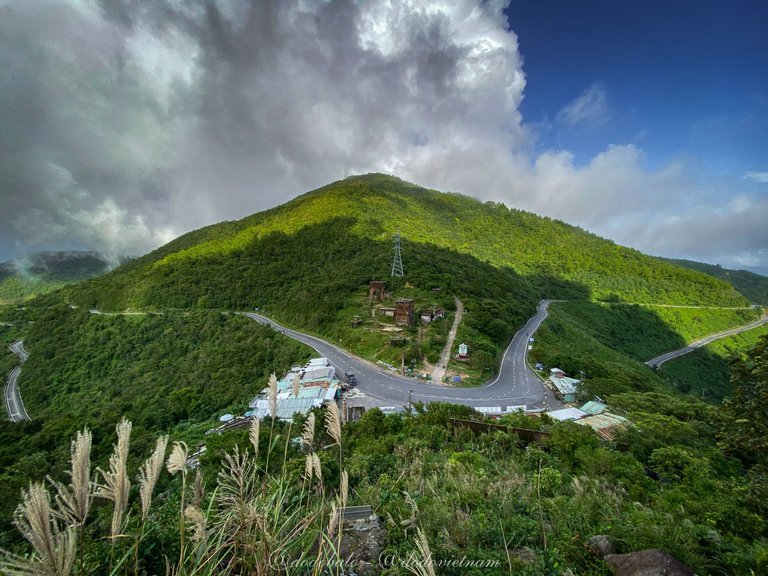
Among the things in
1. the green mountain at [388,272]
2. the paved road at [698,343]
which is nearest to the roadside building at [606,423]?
the green mountain at [388,272]

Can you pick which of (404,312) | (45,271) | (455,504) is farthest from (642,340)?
(45,271)

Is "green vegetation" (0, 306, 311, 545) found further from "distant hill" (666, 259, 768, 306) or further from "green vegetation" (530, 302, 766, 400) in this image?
"distant hill" (666, 259, 768, 306)

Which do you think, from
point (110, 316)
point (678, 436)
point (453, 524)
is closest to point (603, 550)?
point (453, 524)

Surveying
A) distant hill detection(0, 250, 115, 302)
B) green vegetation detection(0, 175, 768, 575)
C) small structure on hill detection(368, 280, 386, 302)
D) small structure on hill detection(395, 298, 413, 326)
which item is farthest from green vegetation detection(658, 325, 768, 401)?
distant hill detection(0, 250, 115, 302)

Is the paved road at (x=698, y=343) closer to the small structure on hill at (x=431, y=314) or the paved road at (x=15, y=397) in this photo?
the small structure on hill at (x=431, y=314)

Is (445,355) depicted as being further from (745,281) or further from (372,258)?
(745,281)

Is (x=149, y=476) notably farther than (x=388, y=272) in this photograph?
No

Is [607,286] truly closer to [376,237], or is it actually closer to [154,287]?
[376,237]
